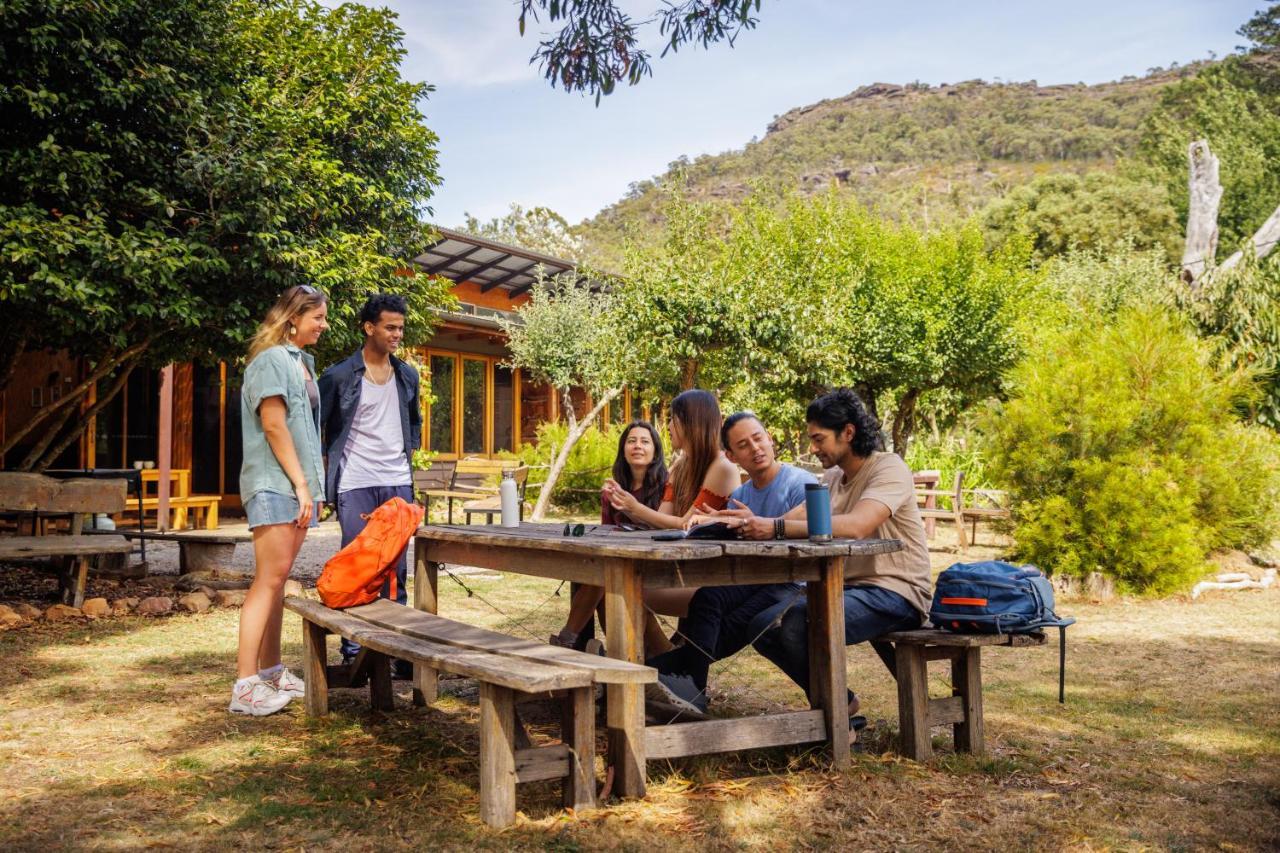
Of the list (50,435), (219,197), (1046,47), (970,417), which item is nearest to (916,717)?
(219,197)

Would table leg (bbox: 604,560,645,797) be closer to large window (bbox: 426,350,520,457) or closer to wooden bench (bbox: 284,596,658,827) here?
wooden bench (bbox: 284,596,658,827)

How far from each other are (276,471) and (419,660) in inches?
57.7

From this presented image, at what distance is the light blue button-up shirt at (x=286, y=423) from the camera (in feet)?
13.8

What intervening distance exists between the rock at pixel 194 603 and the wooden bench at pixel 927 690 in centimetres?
517

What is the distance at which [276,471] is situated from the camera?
4.23 m

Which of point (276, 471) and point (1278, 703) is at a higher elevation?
point (276, 471)

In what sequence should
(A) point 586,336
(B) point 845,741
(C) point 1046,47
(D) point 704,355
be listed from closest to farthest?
(B) point 845,741, (D) point 704,355, (A) point 586,336, (C) point 1046,47

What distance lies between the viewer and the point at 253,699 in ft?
13.9

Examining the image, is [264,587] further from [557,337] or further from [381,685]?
[557,337]

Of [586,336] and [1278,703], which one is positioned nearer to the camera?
[1278,703]

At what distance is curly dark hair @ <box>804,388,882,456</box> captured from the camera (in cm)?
390

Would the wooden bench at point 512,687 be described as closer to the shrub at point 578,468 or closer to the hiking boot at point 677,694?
the hiking boot at point 677,694

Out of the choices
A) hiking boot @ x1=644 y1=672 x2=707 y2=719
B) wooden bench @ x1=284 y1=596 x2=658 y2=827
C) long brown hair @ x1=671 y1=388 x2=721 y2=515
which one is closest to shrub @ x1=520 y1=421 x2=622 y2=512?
long brown hair @ x1=671 y1=388 x2=721 y2=515

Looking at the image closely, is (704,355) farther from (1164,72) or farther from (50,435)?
(1164,72)
